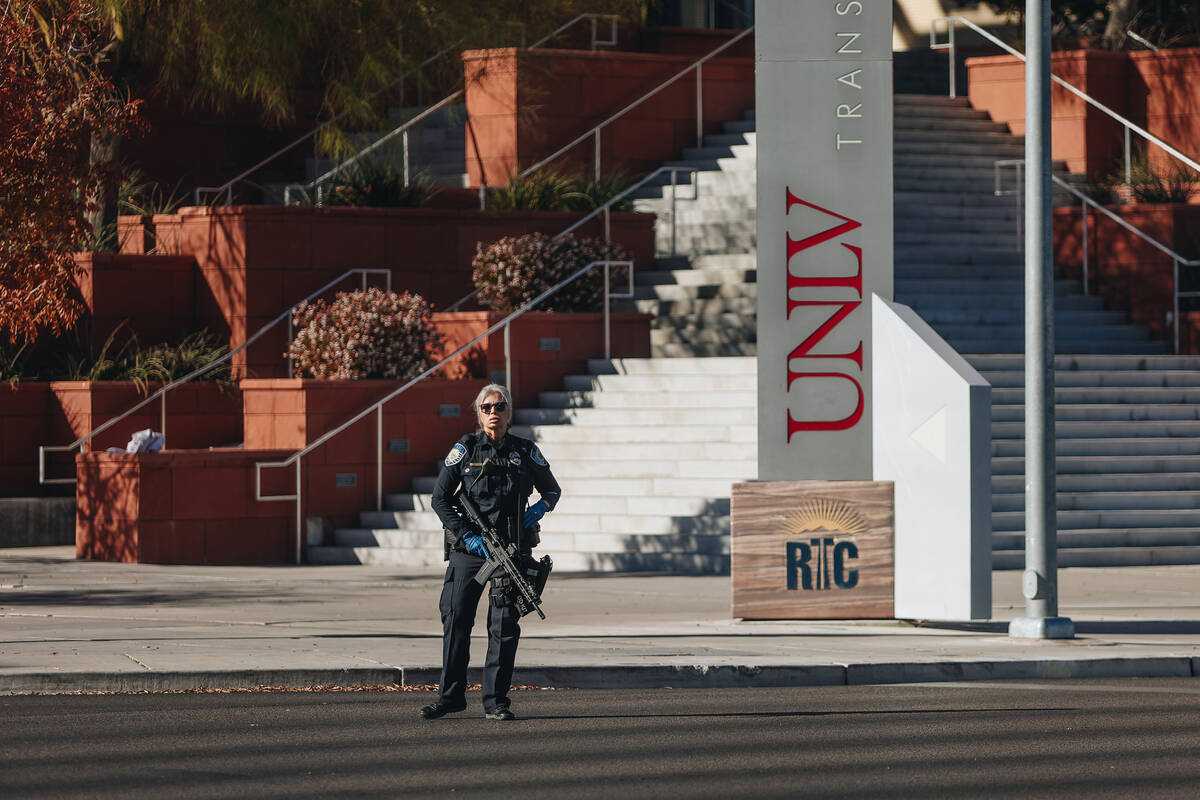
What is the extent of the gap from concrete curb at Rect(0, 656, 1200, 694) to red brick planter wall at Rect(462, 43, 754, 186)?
583 inches

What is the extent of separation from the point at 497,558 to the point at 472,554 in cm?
15

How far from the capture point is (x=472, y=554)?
10547 mm

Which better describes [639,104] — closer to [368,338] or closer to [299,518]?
[368,338]

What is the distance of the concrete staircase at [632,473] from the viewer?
1858 centimetres

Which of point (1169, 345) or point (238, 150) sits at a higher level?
point (238, 150)

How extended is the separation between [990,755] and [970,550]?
4368 mm

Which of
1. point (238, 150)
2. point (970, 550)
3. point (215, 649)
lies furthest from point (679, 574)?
point (238, 150)

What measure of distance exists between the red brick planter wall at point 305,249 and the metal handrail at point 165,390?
0.17m

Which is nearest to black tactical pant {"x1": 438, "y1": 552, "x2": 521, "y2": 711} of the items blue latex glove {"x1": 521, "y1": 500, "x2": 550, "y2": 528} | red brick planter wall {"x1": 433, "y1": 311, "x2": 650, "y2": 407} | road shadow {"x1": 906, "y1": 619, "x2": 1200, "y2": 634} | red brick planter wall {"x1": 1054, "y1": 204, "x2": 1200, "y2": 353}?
blue latex glove {"x1": 521, "y1": 500, "x2": 550, "y2": 528}

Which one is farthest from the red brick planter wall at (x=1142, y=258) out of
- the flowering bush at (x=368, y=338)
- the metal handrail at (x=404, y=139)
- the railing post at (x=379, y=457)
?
the railing post at (x=379, y=457)

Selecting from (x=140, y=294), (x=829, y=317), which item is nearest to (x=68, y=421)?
(x=140, y=294)

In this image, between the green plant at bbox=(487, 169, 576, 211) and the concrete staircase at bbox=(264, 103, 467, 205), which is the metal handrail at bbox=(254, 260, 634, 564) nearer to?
the green plant at bbox=(487, 169, 576, 211)

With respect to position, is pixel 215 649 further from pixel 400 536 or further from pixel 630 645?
pixel 400 536

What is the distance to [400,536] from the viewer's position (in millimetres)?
19500
